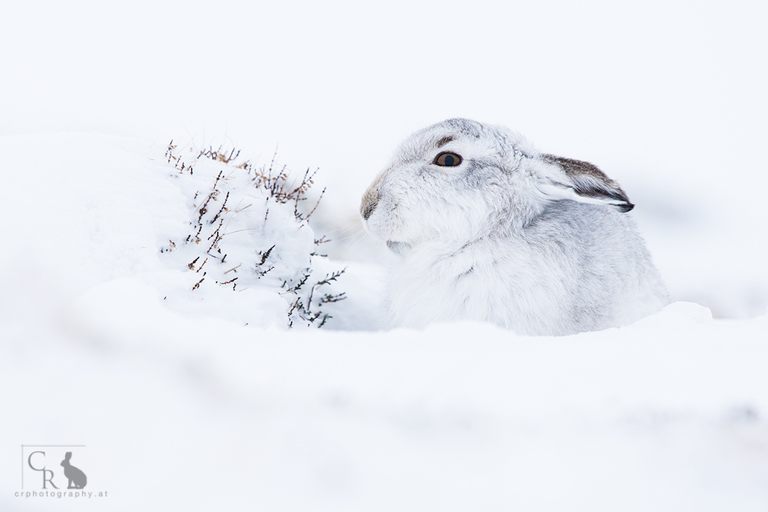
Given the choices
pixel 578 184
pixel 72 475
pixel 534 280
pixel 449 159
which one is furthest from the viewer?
pixel 449 159

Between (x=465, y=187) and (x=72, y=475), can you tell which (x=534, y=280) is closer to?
(x=465, y=187)

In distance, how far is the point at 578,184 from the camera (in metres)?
5.22

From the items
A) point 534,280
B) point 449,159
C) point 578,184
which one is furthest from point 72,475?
point 578,184

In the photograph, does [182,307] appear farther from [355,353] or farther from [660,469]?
[660,469]

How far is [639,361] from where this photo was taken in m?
3.69

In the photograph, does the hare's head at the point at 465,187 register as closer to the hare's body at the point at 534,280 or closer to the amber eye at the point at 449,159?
the amber eye at the point at 449,159

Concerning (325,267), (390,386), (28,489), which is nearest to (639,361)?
(390,386)

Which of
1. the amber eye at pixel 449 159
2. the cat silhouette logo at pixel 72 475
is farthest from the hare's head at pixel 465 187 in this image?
the cat silhouette logo at pixel 72 475

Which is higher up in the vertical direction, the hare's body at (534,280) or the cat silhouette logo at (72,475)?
the hare's body at (534,280)

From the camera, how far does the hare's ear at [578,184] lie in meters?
5.04

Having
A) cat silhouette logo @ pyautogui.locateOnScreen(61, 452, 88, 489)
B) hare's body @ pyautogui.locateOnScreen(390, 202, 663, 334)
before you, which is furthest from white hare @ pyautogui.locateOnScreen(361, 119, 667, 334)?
cat silhouette logo @ pyautogui.locateOnScreen(61, 452, 88, 489)

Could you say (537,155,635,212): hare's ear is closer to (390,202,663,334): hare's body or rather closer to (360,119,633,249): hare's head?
(360,119,633,249): hare's head

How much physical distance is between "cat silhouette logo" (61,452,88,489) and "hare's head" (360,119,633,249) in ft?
9.14

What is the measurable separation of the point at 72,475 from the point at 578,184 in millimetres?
3684
